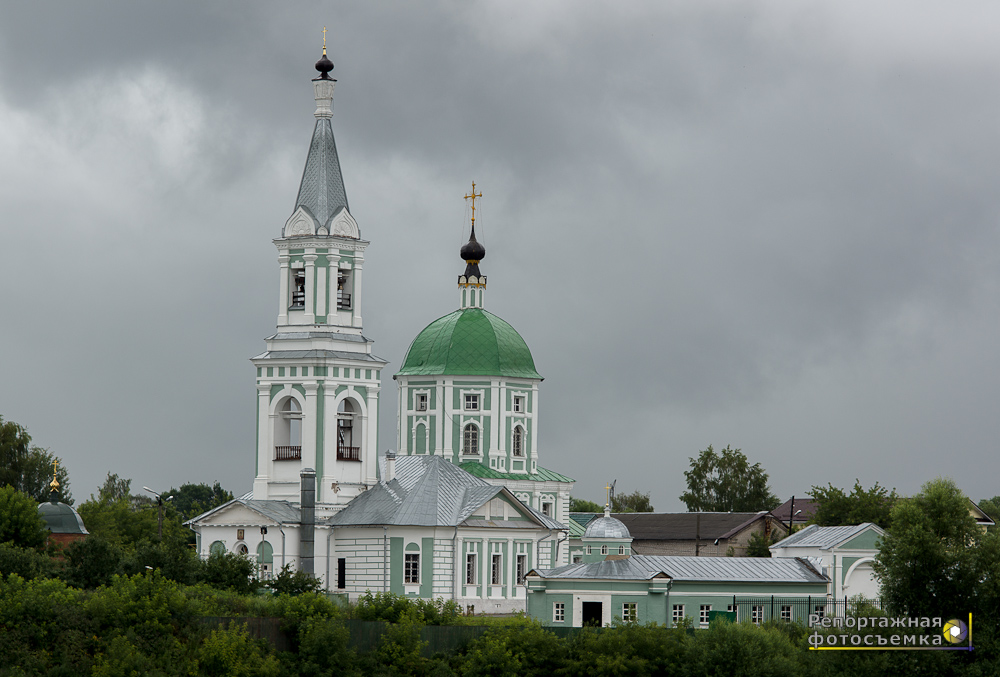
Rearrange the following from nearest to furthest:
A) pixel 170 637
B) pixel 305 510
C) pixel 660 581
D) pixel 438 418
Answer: pixel 170 637 → pixel 660 581 → pixel 305 510 → pixel 438 418

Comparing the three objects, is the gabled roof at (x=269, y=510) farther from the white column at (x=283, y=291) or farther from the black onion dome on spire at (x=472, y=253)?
the black onion dome on spire at (x=472, y=253)

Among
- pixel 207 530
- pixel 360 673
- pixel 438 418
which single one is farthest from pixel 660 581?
pixel 438 418

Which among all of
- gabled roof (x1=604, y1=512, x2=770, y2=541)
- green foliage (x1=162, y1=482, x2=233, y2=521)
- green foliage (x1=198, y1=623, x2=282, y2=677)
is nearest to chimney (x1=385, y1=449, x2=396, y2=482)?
green foliage (x1=198, y1=623, x2=282, y2=677)

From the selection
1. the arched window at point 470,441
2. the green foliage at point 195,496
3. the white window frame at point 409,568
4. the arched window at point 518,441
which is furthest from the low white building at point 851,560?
the green foliage at point 195,496

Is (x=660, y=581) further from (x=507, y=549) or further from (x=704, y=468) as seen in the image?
(x=704, y=468)

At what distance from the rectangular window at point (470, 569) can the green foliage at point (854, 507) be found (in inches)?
809

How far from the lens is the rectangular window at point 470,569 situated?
53.2 m

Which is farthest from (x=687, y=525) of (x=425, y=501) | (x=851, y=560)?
(x=425, y=501)

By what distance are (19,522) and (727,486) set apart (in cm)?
5299

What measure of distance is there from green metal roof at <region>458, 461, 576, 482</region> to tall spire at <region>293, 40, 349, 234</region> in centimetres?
1476

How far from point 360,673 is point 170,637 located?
457 centimetres

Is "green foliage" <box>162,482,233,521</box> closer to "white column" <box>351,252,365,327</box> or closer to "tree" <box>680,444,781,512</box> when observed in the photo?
"tree" <box>680,444,781,512</box>

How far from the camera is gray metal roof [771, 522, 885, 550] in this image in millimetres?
53219

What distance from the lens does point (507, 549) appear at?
179 feet
